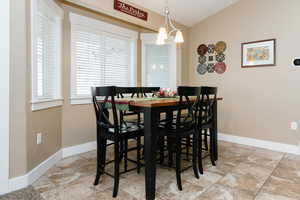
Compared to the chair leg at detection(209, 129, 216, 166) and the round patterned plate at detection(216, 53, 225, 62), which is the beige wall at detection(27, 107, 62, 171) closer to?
the chair leg at detection(209, 129, 216, 166)

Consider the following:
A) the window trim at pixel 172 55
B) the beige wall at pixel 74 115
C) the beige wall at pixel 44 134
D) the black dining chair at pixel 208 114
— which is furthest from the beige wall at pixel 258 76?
the beige wall at pixel 44 134

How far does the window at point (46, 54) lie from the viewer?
2158 millimetres

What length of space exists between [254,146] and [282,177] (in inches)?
52.3

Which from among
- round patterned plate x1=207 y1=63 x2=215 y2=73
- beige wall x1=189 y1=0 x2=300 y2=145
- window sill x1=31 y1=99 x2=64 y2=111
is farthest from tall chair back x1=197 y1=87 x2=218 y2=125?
window sill x1=31 y1=99 x2=64 y2=111

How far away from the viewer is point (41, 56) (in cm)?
245

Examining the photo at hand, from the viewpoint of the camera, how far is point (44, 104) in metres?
2.35

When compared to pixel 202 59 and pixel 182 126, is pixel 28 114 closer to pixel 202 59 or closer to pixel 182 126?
pixel 182 126

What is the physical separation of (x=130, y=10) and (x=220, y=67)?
2.14 m

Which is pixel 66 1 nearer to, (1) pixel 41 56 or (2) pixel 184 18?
(1) pixel 41 56

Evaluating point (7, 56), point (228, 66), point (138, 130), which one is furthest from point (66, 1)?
point (228, 66)

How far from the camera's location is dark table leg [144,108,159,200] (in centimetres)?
177

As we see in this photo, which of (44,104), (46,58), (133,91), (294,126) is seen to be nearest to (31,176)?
(44,104)

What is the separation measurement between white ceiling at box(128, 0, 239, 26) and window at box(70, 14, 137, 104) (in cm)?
68

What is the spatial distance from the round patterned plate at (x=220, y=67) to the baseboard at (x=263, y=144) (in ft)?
4.35
